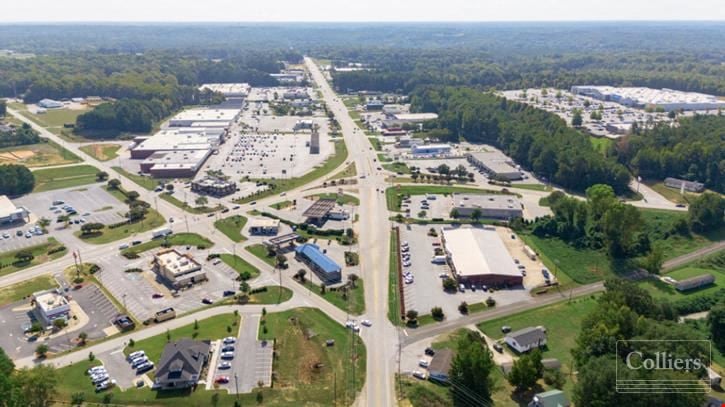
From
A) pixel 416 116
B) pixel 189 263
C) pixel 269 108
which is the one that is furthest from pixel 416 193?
pixel 269 108

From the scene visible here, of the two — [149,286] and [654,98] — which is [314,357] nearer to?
[149,286]

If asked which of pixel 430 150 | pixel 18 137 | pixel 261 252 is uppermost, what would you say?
pixel 18 137

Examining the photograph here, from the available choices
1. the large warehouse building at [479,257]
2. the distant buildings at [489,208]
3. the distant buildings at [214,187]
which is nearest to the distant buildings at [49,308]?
the distant buildings at [214,187]

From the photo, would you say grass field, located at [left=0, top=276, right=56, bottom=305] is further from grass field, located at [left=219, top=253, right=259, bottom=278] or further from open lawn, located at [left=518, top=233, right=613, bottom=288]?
open lawn, located at [left=518, top=233, right=613, bottom=288]

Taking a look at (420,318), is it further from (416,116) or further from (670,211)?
(416,116)

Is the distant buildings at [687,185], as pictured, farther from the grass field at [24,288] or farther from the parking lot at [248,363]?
the grass field at [24,288]

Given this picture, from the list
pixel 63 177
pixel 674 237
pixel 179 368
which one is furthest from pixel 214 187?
pixel 674 237

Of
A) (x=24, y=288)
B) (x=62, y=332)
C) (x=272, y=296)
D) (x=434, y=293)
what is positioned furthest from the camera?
(x=24, y=288)
